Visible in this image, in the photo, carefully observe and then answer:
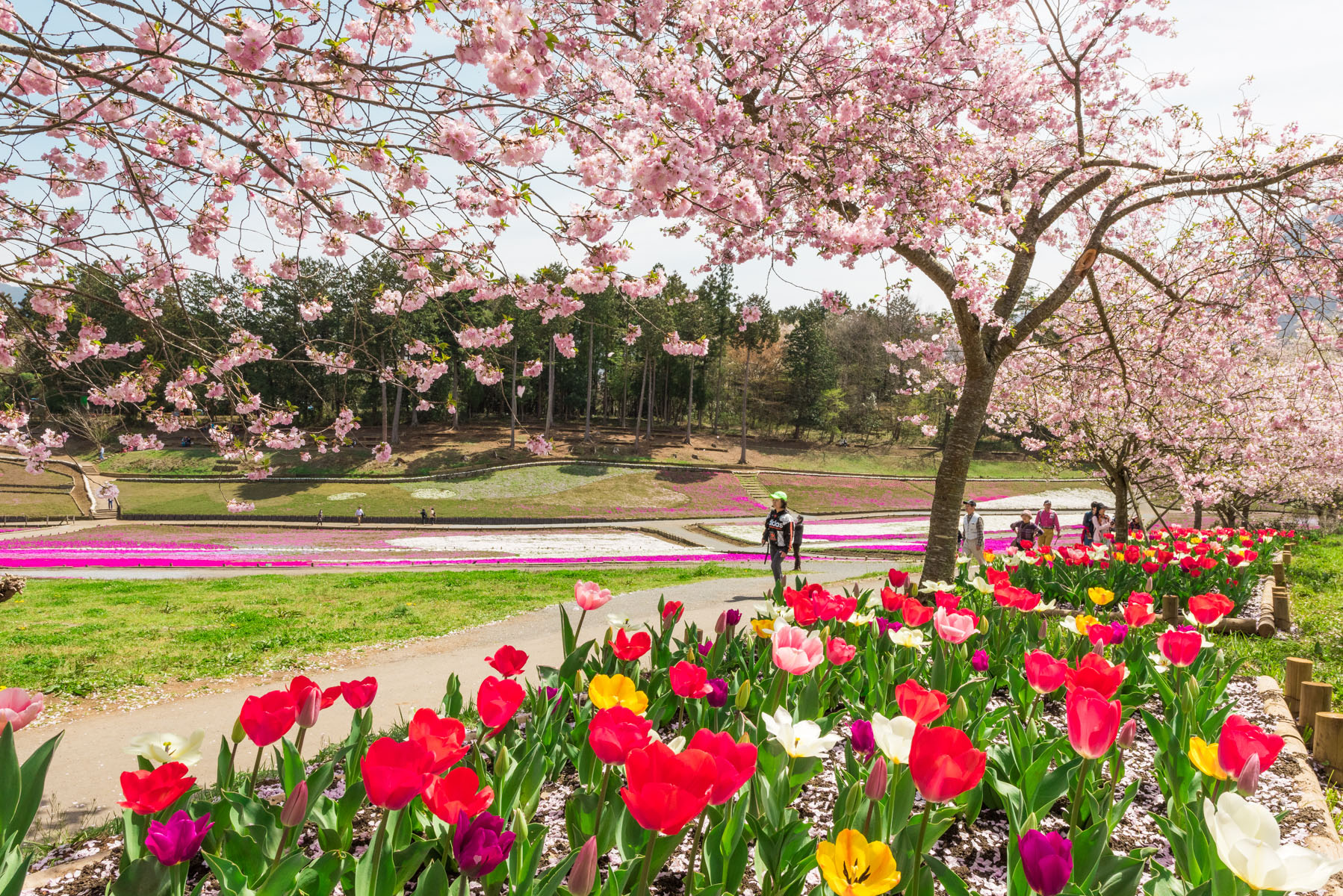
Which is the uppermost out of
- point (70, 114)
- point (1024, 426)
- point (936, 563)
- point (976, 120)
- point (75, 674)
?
point (976, 120)

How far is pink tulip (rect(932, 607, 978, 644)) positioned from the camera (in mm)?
2770

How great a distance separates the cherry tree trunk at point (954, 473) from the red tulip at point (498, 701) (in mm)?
6614

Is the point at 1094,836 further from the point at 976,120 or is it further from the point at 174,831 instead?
the point at 976,120

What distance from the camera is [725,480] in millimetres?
41500

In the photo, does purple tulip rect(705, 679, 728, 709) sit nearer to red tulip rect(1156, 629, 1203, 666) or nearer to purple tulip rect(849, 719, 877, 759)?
purple tulip rect(849, 719, 877, 759)

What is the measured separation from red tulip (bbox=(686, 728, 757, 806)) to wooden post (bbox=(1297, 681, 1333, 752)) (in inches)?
140

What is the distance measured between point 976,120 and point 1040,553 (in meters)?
4.71

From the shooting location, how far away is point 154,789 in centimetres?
154

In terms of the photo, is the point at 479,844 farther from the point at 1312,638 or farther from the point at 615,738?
the point at 1312,638

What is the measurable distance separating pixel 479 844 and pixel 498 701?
57 centimetres

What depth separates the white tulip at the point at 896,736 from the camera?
5.55 ft

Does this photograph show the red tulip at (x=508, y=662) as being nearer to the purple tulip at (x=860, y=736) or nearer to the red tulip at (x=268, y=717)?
the red tulip at (x=268, y=717)

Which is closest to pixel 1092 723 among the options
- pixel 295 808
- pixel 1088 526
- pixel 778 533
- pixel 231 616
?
pixel 295 808

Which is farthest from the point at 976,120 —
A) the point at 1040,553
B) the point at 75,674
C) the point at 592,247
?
the point at 75,674
